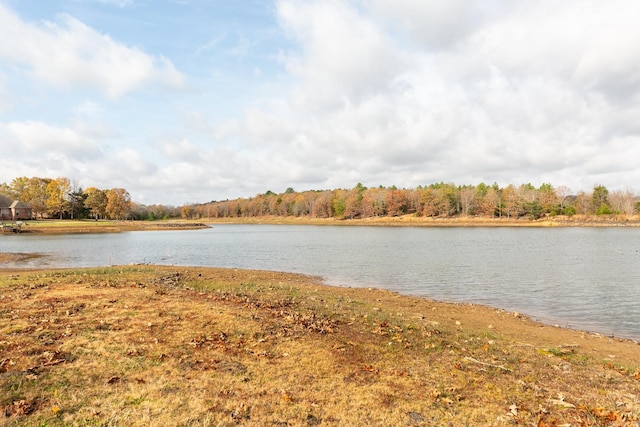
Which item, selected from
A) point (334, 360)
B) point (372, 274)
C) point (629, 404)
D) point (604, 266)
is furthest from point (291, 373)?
point (604, 266)

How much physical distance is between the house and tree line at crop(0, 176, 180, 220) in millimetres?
4732

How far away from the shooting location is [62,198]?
12219 centimetres

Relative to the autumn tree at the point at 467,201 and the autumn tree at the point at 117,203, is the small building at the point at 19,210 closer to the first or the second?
the autumn tree at the point at 117,203

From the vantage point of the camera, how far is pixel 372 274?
96.1 feet

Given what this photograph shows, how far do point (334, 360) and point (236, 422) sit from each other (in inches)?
126

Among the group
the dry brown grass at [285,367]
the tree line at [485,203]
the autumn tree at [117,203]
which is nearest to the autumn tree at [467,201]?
the tree line at [485,203]

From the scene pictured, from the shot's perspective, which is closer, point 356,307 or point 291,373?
point 291,373

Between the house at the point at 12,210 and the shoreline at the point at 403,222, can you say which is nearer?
the shoreline at the point at 403,222

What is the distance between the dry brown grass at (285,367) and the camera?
6379 mm

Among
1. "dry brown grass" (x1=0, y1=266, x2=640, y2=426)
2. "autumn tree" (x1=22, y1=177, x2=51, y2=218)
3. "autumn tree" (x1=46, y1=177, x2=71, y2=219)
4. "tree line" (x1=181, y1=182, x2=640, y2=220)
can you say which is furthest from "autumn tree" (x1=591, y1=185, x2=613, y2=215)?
"autumn tree" (x1=22, y1=177, x2=51, y2=218)

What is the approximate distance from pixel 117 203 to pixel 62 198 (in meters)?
16.0

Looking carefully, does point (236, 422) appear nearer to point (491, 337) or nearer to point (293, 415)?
point (293, 415)

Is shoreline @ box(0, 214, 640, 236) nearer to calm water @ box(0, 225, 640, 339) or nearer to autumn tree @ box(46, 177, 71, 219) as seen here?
autumn tree @ box(46, 177, 71, 219)

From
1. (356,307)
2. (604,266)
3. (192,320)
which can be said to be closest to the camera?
(192,320)
